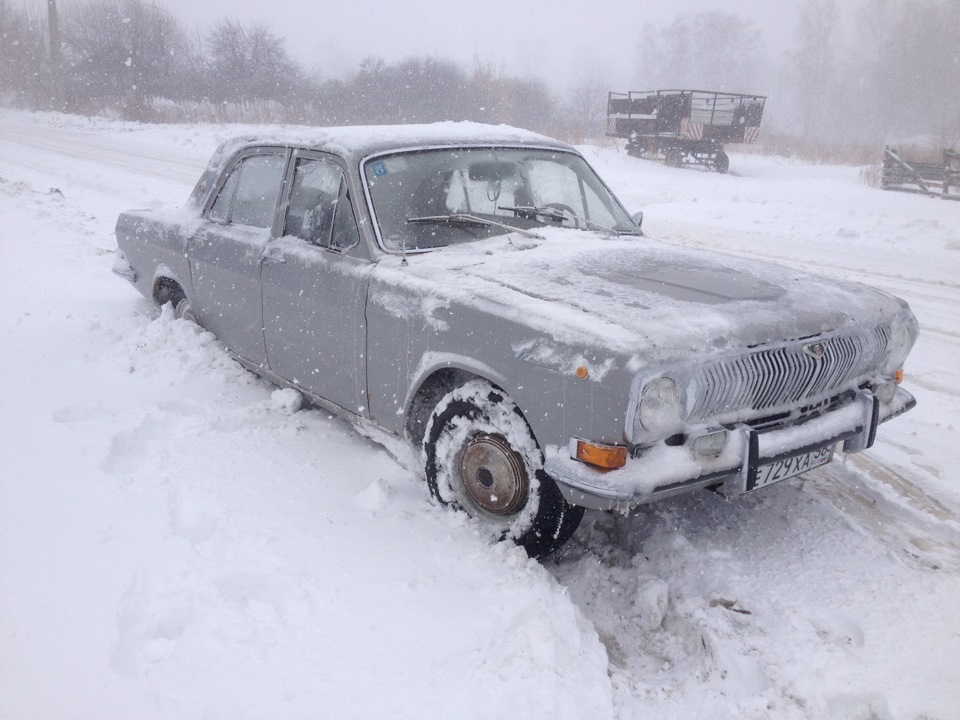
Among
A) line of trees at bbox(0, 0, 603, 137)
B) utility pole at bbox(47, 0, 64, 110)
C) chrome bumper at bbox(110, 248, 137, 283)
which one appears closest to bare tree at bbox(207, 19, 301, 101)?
line of trees at bbox(0, 0, 603, 137)

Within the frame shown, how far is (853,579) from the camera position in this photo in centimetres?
278

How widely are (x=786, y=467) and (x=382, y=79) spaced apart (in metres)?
31.8

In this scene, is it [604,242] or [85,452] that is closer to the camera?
[85,452]

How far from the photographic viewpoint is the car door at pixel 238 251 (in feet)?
13.2

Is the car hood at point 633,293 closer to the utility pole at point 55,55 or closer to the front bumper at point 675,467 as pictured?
the front bumper at point 675,467

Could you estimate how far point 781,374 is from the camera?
2678mm

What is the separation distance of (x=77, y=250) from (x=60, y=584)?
20.8ft

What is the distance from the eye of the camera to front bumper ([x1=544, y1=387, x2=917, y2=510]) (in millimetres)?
2389

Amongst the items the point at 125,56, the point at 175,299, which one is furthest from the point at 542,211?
the point at 125,56

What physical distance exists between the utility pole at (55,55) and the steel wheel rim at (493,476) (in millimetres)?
38826

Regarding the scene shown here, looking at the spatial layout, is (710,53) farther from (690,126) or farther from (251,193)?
(251,193)

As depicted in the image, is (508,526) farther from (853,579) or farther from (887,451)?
(887,451)

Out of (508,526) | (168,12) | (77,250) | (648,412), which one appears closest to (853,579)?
(648,412)

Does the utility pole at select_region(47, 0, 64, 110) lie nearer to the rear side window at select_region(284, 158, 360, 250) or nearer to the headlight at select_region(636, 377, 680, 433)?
the rear side window at select_region(284, 158, 360, 250)
